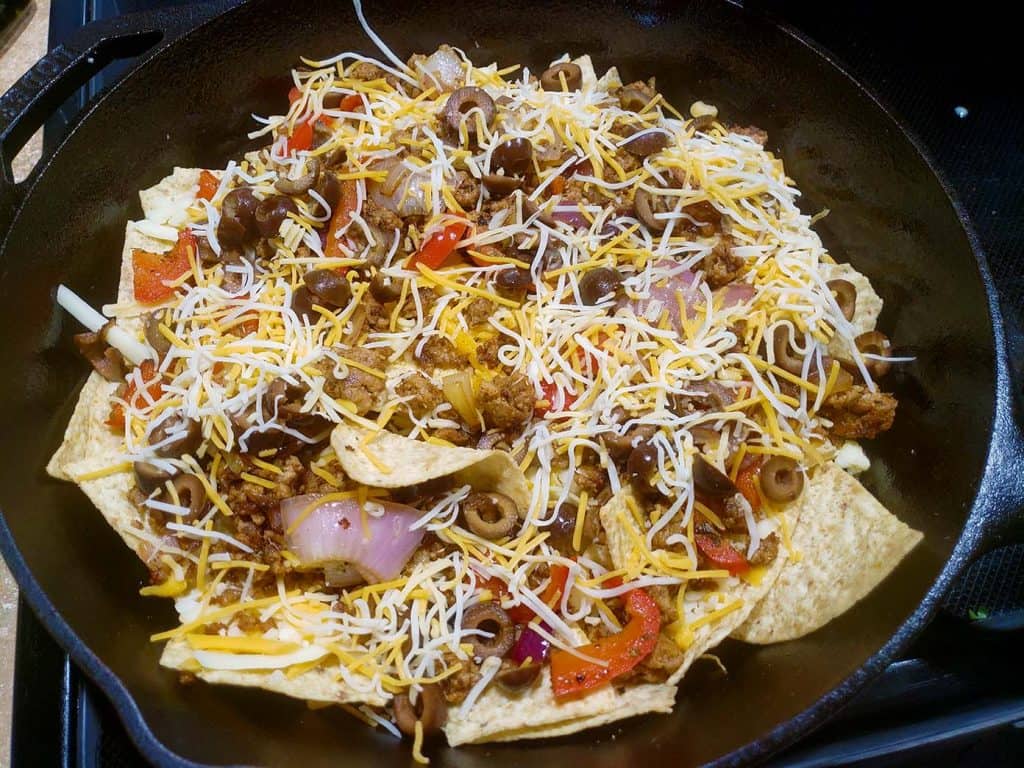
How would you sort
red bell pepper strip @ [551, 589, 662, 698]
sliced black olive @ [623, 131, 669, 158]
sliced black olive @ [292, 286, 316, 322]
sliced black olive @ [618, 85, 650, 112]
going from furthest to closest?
sliced black olive @ [618, 85, 650, 112]
sliced black olive @ [623, 131, 669, 158]
sliced black olive @ [292, 286, 316, 322]
red bell pepper strip @ [551, 589, 662, 698]

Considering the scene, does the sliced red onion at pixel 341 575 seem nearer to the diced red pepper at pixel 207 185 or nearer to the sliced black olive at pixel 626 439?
the sliced black olive at pixel 626 439

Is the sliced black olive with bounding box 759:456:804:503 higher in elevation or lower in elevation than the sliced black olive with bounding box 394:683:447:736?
higher

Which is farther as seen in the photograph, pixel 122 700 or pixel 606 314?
pixel 606 314

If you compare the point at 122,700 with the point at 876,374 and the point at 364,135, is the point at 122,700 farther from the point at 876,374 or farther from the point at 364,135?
the point at 876,374

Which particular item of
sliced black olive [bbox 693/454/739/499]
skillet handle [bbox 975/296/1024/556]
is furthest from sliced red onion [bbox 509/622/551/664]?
skillet handle [bbox 975/296/1024/556]

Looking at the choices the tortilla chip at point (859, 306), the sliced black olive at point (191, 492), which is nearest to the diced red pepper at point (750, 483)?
the tortilla chip at point (859, 306)

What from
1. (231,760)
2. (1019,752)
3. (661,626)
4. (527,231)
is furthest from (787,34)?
(231,760)

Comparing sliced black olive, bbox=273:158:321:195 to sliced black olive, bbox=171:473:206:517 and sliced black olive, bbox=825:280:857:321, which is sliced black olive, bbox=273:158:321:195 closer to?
sliced black olive, bbox=171:473:206:517
